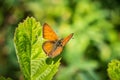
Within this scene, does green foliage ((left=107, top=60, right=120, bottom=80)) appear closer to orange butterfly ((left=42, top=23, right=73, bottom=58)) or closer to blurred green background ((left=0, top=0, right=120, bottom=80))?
orange butterfly ((left=42, top=23, right=73, bottom=58))

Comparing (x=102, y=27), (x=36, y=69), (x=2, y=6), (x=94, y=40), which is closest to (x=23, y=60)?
(x=36, y=69)

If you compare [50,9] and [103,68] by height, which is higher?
[50,9]

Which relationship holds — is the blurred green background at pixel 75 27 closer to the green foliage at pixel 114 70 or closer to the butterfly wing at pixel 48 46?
the butterfly wing at pixel 48 46

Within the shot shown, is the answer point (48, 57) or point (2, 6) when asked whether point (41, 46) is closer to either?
point (48, 57)

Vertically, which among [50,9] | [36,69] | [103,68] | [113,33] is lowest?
[103,68]

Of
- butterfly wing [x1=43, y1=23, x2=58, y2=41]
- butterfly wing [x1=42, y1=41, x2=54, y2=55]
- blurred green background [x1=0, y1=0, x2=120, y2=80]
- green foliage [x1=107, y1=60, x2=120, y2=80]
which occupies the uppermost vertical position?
butterfly wing [x1=43, y1=23, x2=58, y2=41]

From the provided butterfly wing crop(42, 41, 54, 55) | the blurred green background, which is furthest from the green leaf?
the blurred green background

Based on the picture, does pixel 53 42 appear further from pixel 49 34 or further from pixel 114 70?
pixel 114 70
